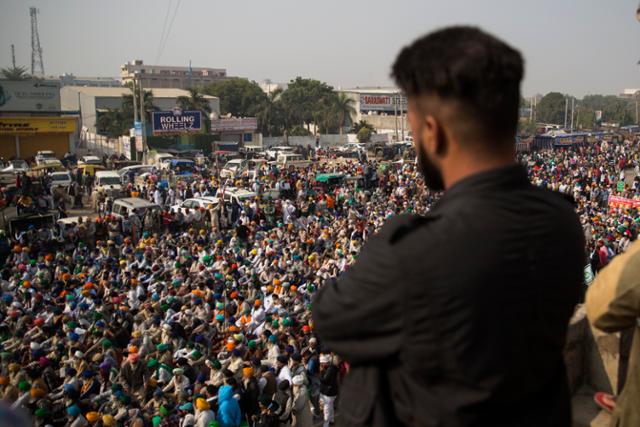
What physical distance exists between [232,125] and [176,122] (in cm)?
748

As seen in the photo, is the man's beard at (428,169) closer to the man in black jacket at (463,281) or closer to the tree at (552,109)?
the man in black jacket at (463,281)

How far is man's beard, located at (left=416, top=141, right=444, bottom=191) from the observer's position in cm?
127

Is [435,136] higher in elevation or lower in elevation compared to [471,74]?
lower

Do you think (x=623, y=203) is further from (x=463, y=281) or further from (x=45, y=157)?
(x=45, y=157)

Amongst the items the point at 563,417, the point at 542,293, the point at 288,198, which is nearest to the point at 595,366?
the point at 563,417

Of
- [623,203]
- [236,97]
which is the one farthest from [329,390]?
[236,97]

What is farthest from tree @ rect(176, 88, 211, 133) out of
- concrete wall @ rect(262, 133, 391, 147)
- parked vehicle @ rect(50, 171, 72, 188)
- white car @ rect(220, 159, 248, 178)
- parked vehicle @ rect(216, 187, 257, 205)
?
parked vehicle @ rect(216, 187, 257, 205)

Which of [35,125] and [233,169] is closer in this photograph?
[233,169]

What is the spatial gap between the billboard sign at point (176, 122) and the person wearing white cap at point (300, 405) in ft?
100

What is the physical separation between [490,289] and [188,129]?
37.7m

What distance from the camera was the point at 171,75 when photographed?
375ft

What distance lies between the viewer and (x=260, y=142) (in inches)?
1860

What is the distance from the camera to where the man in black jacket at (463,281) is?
3.56 ft

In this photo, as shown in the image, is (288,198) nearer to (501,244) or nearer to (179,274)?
(179,274)
